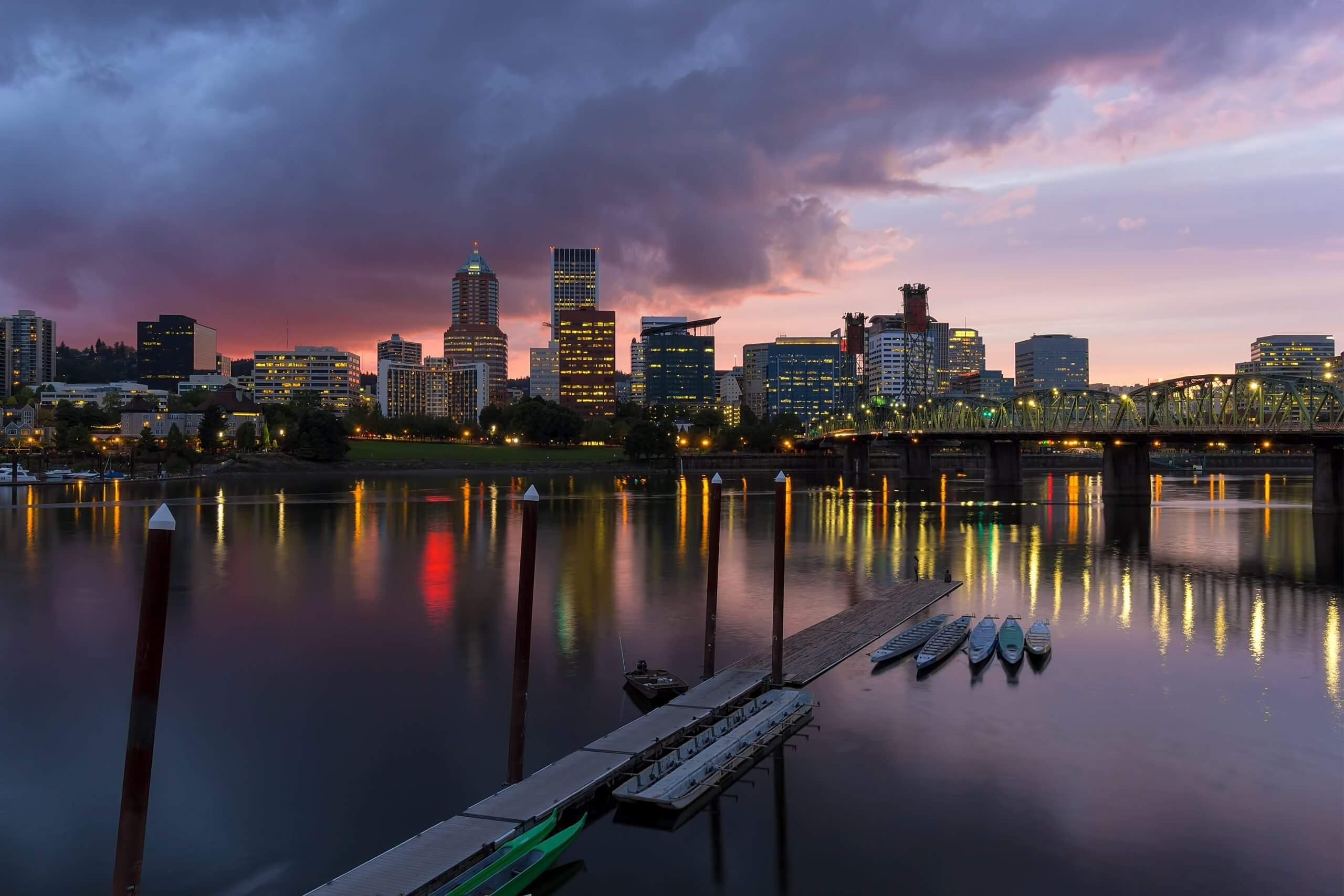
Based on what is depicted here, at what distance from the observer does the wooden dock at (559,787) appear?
18703mm

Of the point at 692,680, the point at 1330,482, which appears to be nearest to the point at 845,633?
the point at 692,680

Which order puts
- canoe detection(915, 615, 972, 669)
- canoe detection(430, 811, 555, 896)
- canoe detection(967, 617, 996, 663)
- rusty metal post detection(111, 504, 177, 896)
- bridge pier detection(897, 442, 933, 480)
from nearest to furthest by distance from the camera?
1. rusty metal post detection(111, 504, 177, 896)
2. canoe detection(430, 811, 555, 896)
3. canoe detection(915, 615, 972, 669)
4. canoe detection(967, 617, 996, 663)
5. bridge pier detection(897, 442, 933, 480)

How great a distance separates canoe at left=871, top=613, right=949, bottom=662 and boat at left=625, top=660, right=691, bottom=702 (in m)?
8.76

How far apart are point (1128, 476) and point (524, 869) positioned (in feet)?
410

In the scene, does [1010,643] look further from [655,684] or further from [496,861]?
[496,861]

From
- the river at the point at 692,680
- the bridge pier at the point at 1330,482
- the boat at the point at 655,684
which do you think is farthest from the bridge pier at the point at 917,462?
the boat at the point at 655,684

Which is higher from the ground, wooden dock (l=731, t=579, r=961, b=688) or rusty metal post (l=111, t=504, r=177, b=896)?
rusty metal post (l=111, t=504, r=177, b=896)

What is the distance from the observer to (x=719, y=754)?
25734 millimetres

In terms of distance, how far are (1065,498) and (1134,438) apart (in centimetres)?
1486

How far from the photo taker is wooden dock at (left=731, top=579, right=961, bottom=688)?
36094 millimetres

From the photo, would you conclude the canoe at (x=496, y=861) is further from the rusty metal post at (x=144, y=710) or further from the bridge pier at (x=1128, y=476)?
the bridge pier at (x=1128, y=476)

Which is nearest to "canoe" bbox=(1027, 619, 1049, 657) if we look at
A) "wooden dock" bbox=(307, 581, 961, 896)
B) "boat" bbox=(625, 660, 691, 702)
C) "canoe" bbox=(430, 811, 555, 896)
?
"wooden dock" bbox=(307, 581, 961, 896)

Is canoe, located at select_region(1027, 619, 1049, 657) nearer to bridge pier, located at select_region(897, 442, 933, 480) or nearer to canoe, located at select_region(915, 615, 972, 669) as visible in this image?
canoe, located at select_region(915, 615, 972, 669)

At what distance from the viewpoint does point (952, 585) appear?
57031 millimetres
